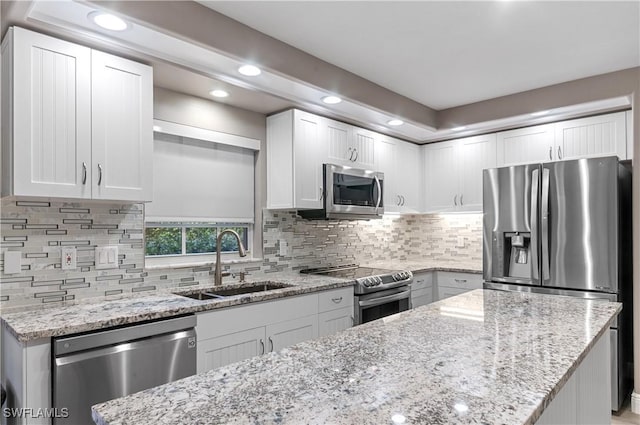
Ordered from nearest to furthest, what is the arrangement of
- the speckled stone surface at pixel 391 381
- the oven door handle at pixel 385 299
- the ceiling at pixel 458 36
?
1. the speckled stone surface at pixel 391 381
2. the ceiling at pixel 458 36
3. the oven door handle at pixel 385 299

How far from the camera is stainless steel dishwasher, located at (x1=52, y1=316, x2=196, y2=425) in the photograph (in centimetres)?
173

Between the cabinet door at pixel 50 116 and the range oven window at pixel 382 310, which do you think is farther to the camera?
the range oven window at pixel 382 310

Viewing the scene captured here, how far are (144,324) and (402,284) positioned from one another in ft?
7.33

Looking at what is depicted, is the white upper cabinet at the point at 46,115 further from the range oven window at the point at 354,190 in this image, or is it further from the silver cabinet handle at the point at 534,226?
the silver cabinet handle at the point at 534,226

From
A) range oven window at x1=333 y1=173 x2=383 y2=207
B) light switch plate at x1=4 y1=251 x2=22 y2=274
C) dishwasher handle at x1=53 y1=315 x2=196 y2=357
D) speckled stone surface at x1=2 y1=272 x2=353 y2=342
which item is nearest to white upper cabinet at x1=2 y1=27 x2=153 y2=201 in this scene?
light switch plate at x1=4 y1=251 x2=22 y2=274

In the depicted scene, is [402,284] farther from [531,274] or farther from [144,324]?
[144,324]

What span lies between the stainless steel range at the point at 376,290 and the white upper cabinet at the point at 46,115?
6.60 ft

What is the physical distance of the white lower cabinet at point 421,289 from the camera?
3.87 meters

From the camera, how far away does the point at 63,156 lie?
2.02 m

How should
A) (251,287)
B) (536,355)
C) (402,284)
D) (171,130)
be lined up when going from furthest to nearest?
(402,284) < (251,287) < (171,130) < (536,355)

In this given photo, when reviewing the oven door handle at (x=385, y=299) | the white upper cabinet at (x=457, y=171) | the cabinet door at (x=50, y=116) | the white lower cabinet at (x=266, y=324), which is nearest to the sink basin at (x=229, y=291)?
the white lower cabinet at (x=266, y=324)

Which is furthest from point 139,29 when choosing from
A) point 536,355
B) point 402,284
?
point 402,284

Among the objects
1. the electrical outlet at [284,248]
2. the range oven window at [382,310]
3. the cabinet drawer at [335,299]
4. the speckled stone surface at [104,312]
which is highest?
the electrical outlet at [284,248]

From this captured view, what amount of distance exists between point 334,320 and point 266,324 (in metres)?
0.63
